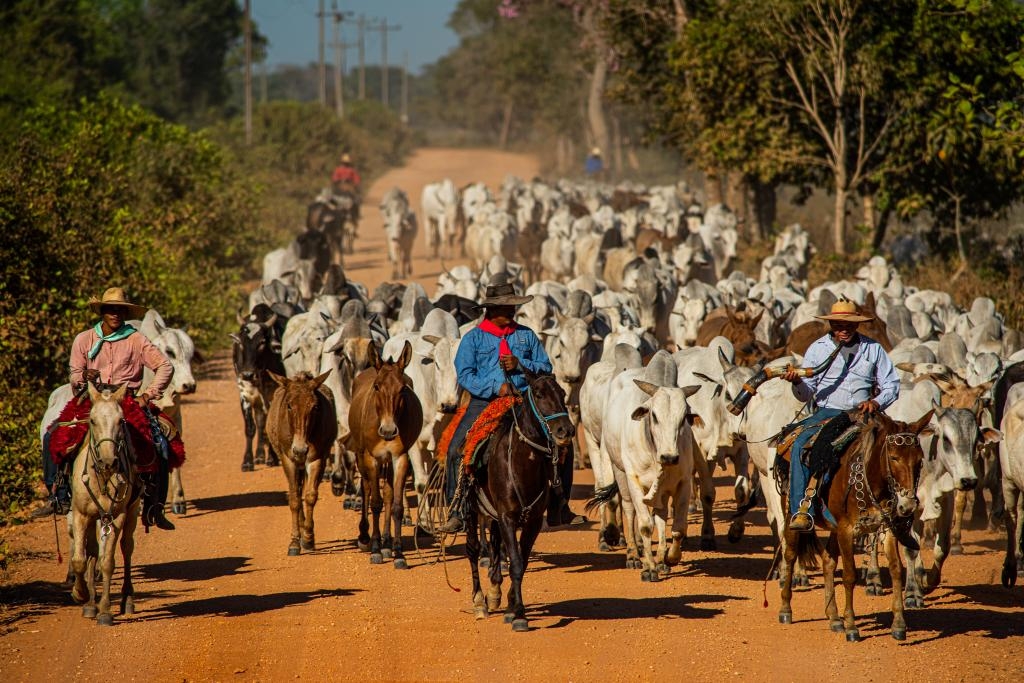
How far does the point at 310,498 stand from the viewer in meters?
12.3

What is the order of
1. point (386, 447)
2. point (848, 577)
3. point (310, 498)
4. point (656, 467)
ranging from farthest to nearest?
point (310, 498) < point (386, 447) < point (656, 467) < point (848, 577)

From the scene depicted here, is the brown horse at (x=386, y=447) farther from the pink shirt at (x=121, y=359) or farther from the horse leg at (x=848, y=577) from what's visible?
the horse leg at (x=848, y=577)

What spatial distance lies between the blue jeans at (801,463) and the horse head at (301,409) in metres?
4.29

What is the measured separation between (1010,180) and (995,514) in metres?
12.7

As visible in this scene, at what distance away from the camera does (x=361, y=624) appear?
9.88 metres

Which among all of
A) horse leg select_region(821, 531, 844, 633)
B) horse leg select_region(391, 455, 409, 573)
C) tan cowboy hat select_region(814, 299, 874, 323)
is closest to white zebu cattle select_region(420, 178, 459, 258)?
horse leg select_region(391, 455, 409, 573)

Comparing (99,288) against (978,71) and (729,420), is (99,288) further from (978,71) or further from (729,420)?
(978,71)

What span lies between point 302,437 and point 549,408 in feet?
11.1

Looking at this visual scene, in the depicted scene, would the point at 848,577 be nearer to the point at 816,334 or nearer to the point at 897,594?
the point at 897,594

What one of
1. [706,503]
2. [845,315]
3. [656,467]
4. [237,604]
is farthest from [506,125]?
[845,315]

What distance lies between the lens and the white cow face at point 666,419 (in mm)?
10844

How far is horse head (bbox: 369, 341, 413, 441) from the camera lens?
11.1 meters

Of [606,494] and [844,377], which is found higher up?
[844,377]

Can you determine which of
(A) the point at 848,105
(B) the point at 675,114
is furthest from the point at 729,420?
(B) the point at 675,114
